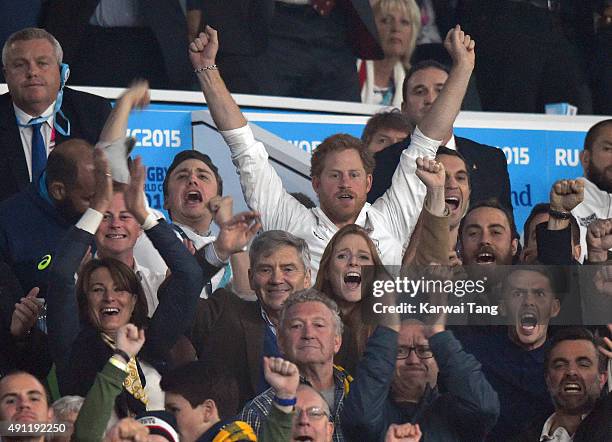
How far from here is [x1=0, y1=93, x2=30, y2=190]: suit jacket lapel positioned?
26.8ft

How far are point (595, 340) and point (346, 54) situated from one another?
2472mm

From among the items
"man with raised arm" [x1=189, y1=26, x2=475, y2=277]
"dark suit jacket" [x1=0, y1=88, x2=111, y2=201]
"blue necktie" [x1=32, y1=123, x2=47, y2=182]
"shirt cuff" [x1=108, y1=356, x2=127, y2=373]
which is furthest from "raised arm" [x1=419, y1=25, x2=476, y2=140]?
"shirt cuff" [x1=108, y1=356, x2=127, y2=373]

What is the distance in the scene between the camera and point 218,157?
8.78 meters

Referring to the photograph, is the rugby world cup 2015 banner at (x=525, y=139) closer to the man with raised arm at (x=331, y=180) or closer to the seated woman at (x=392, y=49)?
the seated woman at (x=392, y=49)

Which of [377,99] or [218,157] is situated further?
[377,99]

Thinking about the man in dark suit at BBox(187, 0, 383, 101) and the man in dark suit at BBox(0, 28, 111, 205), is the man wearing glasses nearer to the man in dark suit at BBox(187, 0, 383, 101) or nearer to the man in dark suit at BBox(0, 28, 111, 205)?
the man in dark suit at BBox(0, 28, 111, 205)

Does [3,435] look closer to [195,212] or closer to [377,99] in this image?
[195,212]

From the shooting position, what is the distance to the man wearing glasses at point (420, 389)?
7395mm

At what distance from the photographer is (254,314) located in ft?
25.8

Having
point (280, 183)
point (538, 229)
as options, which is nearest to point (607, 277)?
point (538, 229)

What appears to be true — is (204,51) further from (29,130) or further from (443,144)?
(443,144)

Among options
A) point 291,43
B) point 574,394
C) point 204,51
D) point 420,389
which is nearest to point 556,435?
point 574,394

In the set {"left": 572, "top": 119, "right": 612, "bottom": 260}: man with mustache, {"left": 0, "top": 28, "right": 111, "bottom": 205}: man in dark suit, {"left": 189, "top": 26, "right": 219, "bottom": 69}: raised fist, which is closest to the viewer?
{"left": 0, "top": 28, "right": 111, "bottom": 205}: man in dark suit

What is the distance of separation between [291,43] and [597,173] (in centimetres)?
169
